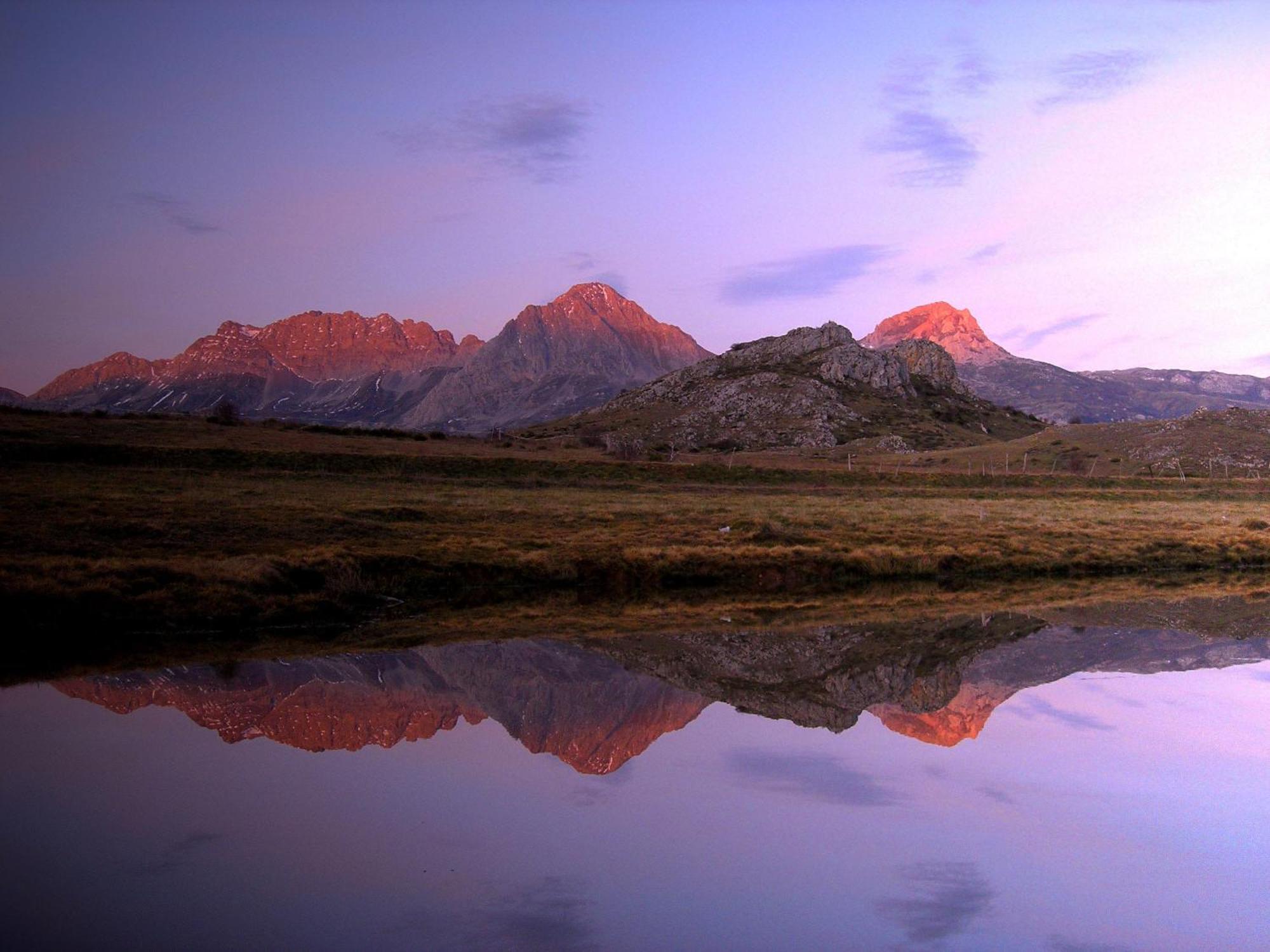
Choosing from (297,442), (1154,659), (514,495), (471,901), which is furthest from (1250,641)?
(297,442)

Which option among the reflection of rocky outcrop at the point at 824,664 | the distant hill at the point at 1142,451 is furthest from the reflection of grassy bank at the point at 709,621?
the distant hill at the point at 1142,451

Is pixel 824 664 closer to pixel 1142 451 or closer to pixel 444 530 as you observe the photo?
pixel 444 530

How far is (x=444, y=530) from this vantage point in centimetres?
4038

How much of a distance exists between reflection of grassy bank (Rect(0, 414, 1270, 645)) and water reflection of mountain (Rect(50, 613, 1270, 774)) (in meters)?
7.46

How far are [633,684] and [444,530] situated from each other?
21.6m

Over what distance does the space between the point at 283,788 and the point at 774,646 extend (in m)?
13.6

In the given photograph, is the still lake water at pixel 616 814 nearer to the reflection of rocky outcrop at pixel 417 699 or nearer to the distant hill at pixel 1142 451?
the reflection of rocky outcrop at pixel 417 699

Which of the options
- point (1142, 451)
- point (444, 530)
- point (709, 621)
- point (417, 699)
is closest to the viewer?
point (417, 699)

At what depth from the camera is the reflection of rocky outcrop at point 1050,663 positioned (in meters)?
17.9

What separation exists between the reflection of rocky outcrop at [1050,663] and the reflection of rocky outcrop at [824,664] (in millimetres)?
420

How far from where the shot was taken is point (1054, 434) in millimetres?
120500

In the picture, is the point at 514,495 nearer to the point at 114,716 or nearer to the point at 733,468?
the point at 733,468

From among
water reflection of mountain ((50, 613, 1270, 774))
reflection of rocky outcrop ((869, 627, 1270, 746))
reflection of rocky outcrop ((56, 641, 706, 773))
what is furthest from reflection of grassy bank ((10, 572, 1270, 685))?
reflection of rocky outcrop ((56, 641, 706, 773))

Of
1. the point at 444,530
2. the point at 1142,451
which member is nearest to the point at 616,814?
the point at 444,530
